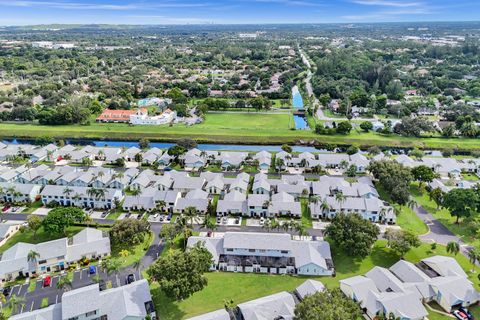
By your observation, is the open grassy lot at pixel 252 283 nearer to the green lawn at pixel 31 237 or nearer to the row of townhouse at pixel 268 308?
the row of townhouse at pixel 268 308

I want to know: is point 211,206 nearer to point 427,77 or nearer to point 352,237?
point 352,237

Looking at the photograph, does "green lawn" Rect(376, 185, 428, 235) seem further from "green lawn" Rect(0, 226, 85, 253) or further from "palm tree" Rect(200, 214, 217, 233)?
"green lawn" Rect(0, 226, 85, 253)

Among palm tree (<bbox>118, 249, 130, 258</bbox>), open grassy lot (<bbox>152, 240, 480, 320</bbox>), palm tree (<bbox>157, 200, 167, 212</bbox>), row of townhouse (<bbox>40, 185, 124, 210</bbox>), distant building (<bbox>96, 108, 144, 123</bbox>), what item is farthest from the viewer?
distant building (<bbox>96, 108, 144, 123</bbox>)

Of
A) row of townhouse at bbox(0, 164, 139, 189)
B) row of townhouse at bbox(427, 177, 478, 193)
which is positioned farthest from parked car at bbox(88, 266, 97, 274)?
row of townhouse at bbox(427, 177, 478, 193)

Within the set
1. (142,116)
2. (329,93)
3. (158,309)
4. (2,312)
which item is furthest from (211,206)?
(329,93)

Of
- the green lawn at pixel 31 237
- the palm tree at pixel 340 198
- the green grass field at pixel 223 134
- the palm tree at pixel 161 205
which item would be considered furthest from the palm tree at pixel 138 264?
the green grass field at pixel 223 134
